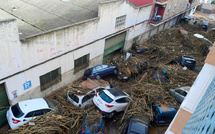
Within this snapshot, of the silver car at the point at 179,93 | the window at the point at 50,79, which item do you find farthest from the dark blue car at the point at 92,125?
the silver car at the point at 179,93

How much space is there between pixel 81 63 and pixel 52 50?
3683mm

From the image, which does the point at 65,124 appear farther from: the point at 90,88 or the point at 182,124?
the point at 182,124

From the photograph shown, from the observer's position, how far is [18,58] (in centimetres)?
942

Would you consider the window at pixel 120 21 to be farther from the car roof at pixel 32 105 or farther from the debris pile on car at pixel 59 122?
the car roof at pixel 32 105

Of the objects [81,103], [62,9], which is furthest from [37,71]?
[62,9]

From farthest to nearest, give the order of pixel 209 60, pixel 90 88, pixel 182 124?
1. pixel 90 88
2. pixel 182 124
3. pixel 209 60

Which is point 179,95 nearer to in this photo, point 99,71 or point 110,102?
point 110,102

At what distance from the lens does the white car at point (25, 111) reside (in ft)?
28.5

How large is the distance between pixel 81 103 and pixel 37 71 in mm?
3522

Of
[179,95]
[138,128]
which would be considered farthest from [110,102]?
[179,95]

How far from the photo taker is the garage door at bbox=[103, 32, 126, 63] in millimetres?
16766

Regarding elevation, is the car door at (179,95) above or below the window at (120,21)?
below

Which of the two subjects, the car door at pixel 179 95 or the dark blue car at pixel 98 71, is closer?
the car door at pixel 179 95

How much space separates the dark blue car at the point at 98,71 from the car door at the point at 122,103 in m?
4.13
